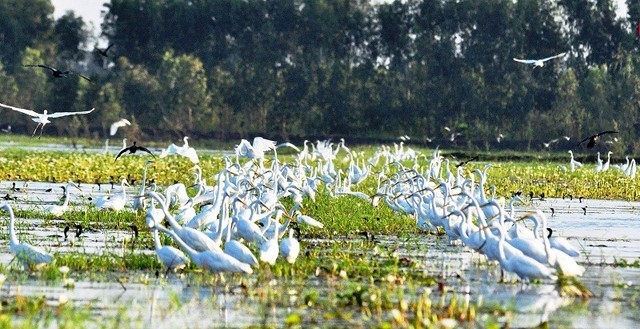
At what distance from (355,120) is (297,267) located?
53615 mm

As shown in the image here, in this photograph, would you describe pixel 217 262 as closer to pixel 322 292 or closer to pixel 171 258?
pixel 171 258

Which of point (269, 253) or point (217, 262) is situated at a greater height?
point (269, 253)

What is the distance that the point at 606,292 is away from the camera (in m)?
13.2

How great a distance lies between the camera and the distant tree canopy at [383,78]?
65750 millimetres

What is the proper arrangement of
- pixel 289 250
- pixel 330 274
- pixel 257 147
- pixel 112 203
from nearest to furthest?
pixel 330 274 → pixel 289 250 → pixel 112 203 → pixel 257 147

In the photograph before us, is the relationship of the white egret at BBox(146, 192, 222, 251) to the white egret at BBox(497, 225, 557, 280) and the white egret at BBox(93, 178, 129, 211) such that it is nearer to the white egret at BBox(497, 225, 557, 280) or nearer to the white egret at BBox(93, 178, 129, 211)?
the white egret at BBox(497, 225, 557, 280)

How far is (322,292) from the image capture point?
12.7 m

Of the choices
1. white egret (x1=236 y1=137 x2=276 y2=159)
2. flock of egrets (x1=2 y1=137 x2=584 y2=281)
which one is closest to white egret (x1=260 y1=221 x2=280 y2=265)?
flock of egrets (x1=2 y1=137 x2=584 y2=281)

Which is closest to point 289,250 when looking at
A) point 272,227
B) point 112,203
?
point 272,227

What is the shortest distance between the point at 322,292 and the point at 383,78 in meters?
57.3

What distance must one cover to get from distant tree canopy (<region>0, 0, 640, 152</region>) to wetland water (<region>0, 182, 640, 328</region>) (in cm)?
4607

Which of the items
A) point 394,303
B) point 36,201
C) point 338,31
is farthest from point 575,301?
point 338,31

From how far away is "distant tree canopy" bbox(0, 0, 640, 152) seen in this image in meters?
65.8

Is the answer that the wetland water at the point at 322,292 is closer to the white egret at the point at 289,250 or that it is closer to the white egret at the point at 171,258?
the white egret at the point at 171,258
